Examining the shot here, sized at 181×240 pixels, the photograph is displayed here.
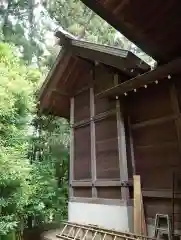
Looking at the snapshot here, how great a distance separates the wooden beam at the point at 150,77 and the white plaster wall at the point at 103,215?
2.36m

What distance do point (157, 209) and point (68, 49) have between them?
14.6 ft

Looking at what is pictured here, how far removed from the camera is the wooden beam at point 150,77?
4070 millimetres

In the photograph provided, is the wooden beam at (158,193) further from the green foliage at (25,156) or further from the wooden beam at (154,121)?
the green foliage at (25,156)

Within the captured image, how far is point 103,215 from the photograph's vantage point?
5301mm

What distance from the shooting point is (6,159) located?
5340 millimetres

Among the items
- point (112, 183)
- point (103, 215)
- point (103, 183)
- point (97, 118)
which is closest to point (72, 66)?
point (97, 118)

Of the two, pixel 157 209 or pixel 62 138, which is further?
pixel 62 138

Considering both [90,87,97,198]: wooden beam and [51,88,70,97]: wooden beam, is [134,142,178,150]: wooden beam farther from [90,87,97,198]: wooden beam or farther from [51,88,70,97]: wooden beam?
[51,88,70,97]: wooden beam

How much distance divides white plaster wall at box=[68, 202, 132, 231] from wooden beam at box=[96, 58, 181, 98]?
236 cm

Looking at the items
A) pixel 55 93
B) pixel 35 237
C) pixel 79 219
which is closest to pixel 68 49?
pixel 55 93

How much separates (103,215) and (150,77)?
9.97 feet

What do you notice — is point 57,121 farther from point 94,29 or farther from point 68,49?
point 94,29

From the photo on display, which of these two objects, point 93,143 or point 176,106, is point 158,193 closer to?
point 176,106

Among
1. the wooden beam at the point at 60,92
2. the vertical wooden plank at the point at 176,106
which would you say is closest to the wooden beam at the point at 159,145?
the vertical wooden plank at the point at 176,106
